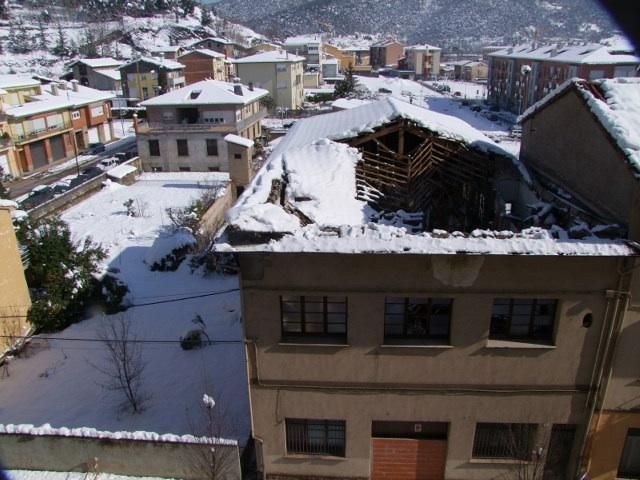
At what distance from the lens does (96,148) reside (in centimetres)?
5078

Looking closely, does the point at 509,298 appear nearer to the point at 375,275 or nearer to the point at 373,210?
the point at 375,275

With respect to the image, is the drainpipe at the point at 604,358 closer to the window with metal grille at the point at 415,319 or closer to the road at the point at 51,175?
the window with metal grille at the point at 415,319

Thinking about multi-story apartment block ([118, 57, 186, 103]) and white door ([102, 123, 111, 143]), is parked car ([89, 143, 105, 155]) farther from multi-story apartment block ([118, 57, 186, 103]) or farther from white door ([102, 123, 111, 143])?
multi-story apartment block ([118, 57, 186, 103])

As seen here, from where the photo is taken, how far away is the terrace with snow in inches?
Answer: 326

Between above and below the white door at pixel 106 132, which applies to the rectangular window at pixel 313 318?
above

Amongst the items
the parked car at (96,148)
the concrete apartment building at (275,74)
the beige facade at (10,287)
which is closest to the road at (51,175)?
the parked car at (96,148)

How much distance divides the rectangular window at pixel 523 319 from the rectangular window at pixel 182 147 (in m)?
33.2

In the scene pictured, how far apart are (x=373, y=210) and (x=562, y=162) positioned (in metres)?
4.28

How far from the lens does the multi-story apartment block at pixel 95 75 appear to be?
2797 inches

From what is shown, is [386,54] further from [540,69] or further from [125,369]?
[125,369]

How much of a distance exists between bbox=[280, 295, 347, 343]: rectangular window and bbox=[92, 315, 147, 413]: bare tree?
5.28 meters

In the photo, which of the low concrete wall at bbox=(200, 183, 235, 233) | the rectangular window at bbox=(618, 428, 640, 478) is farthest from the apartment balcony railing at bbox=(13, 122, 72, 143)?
the rectangular window at bbox=(618, 428, 640, 478)

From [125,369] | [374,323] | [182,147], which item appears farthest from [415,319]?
[182,147]

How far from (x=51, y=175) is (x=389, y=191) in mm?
38287
